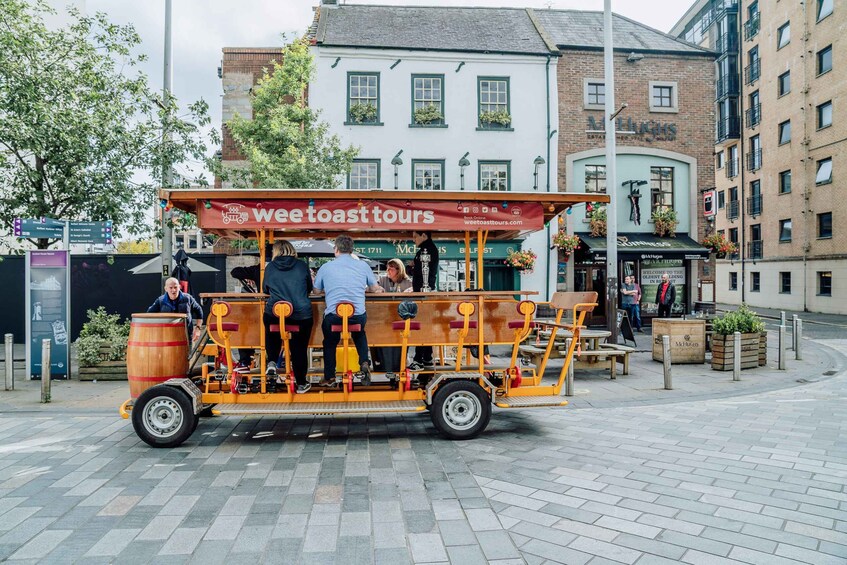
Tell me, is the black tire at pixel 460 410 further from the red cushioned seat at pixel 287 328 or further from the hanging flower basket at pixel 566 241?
the hanging flower basket at pixel 566 241

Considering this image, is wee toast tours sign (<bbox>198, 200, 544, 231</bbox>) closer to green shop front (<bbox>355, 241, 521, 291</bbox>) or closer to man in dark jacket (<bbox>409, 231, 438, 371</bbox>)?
man in dark jacket (<bbox>409, 231, 438, 371</bbox>)

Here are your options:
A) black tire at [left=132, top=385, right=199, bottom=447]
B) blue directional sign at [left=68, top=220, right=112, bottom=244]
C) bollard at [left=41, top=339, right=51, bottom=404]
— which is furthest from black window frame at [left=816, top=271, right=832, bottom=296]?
bollard at [left=41, top=339, right=51, bottom=404]

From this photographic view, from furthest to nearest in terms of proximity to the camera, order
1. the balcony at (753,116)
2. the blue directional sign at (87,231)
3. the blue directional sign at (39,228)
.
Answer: the balcony at (753,116) → the blue directional sign at (87,231) → the blue directional sign at (39,228)

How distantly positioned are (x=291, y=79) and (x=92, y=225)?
331 inches

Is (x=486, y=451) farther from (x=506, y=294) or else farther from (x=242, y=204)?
(x=242, y=204)

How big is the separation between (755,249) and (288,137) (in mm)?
31978

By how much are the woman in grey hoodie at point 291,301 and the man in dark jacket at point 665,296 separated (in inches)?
597

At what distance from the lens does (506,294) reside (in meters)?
6.60

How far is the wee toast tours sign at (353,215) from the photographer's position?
6.36 metres

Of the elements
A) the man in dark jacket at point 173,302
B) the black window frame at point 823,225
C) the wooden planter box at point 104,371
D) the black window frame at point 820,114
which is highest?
the black window frame at point 820,114

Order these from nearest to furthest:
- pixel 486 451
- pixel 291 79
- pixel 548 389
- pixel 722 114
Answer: pixel 486 451 < pixel 548 389 < pixel 291 79 < pixel 722 114

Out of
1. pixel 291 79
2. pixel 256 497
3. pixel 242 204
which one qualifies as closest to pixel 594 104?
pixel 291 79

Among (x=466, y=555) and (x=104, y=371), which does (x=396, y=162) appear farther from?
(x=466, y=555)

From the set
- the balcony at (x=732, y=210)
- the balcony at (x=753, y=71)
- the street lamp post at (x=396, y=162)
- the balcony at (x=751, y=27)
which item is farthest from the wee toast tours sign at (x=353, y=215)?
the balcony at (x=732, y=210)
